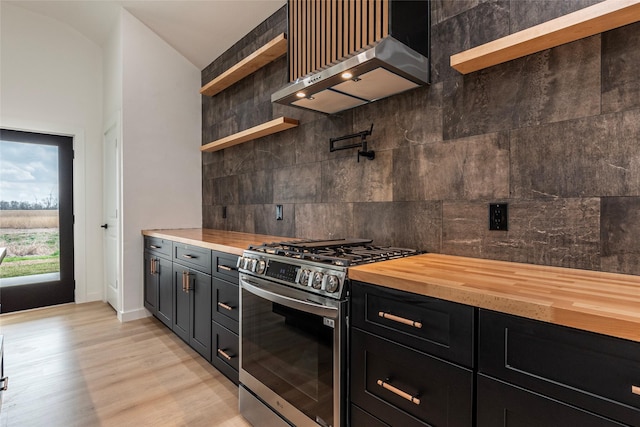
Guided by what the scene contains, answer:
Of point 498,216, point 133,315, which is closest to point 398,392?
point 498,216

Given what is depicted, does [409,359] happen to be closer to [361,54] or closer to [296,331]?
[296,331]

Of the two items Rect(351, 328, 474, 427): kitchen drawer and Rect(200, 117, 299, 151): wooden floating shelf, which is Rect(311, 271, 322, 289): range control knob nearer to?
Rect(351, 328, 474, 427): kitchen drawer

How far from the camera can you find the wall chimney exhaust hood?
1.65 metres

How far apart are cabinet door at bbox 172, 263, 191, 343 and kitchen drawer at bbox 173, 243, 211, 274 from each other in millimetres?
70

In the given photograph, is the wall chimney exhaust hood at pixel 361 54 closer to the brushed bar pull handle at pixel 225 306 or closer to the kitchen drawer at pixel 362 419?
the brushed bar pull handle at pixel 225 306

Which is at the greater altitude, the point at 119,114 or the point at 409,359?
the point at 119,114

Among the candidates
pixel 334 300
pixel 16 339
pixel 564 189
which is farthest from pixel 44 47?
pixel 564 189

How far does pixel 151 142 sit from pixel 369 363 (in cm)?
346

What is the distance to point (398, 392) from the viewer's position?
1208 millimetres

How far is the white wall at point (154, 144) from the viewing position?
3543 millimetres

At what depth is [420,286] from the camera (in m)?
1.13

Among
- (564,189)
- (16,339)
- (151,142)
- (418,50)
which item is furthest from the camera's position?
(151,142)

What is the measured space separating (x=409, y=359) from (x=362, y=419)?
39 cm

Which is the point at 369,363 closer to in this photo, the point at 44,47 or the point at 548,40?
the point at 548,40
